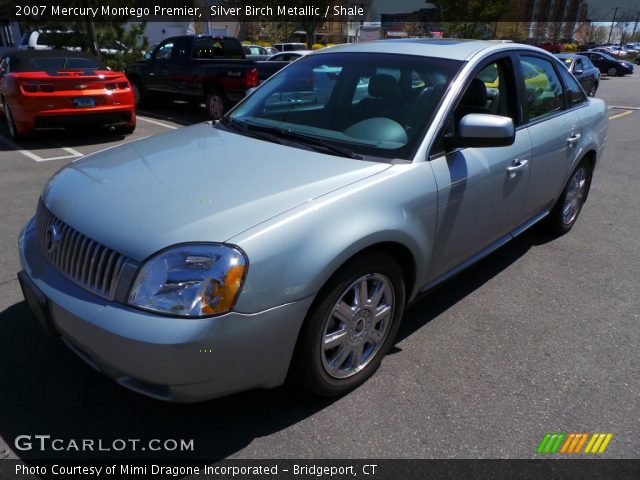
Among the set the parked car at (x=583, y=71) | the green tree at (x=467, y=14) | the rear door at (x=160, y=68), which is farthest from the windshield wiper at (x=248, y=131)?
the green tree at (x=467, y=14)

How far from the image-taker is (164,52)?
1155cm

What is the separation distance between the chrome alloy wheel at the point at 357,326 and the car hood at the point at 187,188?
53 centimetres

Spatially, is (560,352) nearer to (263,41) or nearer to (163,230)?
(163,230)

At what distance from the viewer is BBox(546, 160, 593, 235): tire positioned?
176 inches

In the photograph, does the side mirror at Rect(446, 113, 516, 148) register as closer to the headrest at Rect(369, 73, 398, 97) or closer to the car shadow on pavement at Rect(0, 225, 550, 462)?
the headrest at Rect(369, 73, 398, 97)

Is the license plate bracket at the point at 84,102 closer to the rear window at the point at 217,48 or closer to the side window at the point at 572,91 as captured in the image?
the rear window at the point at 217,48

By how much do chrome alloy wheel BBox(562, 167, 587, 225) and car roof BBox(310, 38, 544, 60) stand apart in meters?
1.49

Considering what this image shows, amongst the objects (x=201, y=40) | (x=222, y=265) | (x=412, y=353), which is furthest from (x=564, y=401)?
(x=201, y=40)

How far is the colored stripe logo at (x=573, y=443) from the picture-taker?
7.54 ft

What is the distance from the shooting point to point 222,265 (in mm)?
1914

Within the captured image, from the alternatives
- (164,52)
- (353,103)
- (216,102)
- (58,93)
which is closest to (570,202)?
(353,103)

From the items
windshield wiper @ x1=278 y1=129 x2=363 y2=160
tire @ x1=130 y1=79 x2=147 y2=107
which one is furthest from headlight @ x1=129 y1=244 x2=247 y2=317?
tire @ x1=130 y1=79 x2=147 y2=107

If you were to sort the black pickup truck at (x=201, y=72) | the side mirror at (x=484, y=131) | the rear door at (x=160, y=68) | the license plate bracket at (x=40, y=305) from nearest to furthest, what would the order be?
the license plate bracket at (x=40, y=305) < the side mirror at (x=484, y=131) < the black pickup truck at (x=201, y=72) < the rear door at (x=160, y=68)

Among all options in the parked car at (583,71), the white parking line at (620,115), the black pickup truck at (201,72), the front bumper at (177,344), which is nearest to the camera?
the front bumper at (177,344)
